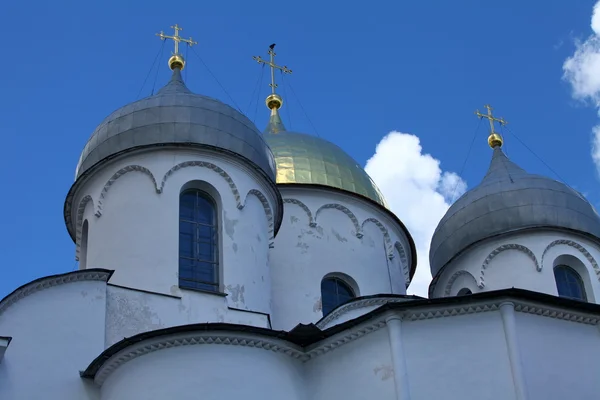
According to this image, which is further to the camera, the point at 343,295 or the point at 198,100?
the point at 343,295

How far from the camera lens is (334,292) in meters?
16.4

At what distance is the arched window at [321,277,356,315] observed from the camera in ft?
53.0

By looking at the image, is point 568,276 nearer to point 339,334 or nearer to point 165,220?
point 339,334

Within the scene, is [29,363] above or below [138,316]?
below

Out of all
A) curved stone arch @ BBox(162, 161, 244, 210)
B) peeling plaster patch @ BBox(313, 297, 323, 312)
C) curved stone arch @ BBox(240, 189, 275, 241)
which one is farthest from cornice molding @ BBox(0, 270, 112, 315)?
peeling plaster patch @ BBox(313, 297, 323, 312)

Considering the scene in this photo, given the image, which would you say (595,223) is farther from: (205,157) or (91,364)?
(91,364)

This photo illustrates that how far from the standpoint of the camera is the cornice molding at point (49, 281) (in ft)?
38.3

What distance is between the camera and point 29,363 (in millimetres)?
11367

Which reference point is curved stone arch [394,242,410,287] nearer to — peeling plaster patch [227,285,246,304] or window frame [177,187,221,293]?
window frame [177,187,221,293]

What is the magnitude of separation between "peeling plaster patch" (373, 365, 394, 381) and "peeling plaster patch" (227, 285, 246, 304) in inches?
110

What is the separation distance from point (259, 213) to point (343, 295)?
2.68 metres

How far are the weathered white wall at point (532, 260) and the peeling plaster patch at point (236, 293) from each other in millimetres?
4525

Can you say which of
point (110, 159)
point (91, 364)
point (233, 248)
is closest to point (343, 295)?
point (233, 248)

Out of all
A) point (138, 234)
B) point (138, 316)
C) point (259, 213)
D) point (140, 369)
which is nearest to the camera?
point (140, 369)
